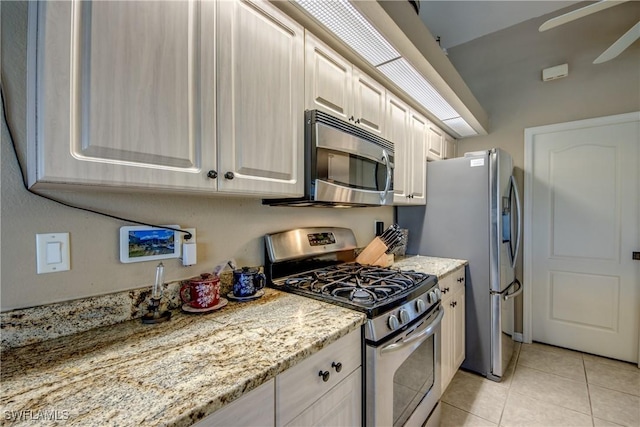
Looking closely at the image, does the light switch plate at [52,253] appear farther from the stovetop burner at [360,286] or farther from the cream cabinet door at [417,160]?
the cream cabinet door at [417,160]

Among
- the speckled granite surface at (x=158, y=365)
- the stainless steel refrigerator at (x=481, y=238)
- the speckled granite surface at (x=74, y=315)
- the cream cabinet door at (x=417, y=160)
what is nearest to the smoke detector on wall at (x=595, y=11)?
the stainless steel refrigerator at (x=481, y=238)

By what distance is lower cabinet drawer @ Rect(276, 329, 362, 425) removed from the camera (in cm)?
77

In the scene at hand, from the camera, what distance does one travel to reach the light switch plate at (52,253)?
2.85 ft

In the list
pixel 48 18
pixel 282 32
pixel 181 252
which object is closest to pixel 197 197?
pixel 181 252

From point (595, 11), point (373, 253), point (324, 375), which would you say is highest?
point (595, 11)

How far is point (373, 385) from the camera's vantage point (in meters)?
1.07

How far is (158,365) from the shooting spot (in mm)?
710

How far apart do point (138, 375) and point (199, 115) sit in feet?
2.48

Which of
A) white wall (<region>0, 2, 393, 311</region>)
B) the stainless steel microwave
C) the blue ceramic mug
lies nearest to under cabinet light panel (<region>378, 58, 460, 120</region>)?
the stainless steel microwave

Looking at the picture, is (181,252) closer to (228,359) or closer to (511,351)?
(228,359)

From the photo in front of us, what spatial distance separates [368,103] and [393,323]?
1299 mm

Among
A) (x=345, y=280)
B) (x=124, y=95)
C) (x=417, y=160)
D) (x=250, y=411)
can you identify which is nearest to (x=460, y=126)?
(x=417, y=160)

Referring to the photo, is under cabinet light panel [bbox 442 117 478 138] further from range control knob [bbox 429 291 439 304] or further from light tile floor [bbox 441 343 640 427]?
light tile floor [bbox 441 343 640 427]

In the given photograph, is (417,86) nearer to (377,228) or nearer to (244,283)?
(377,228)
